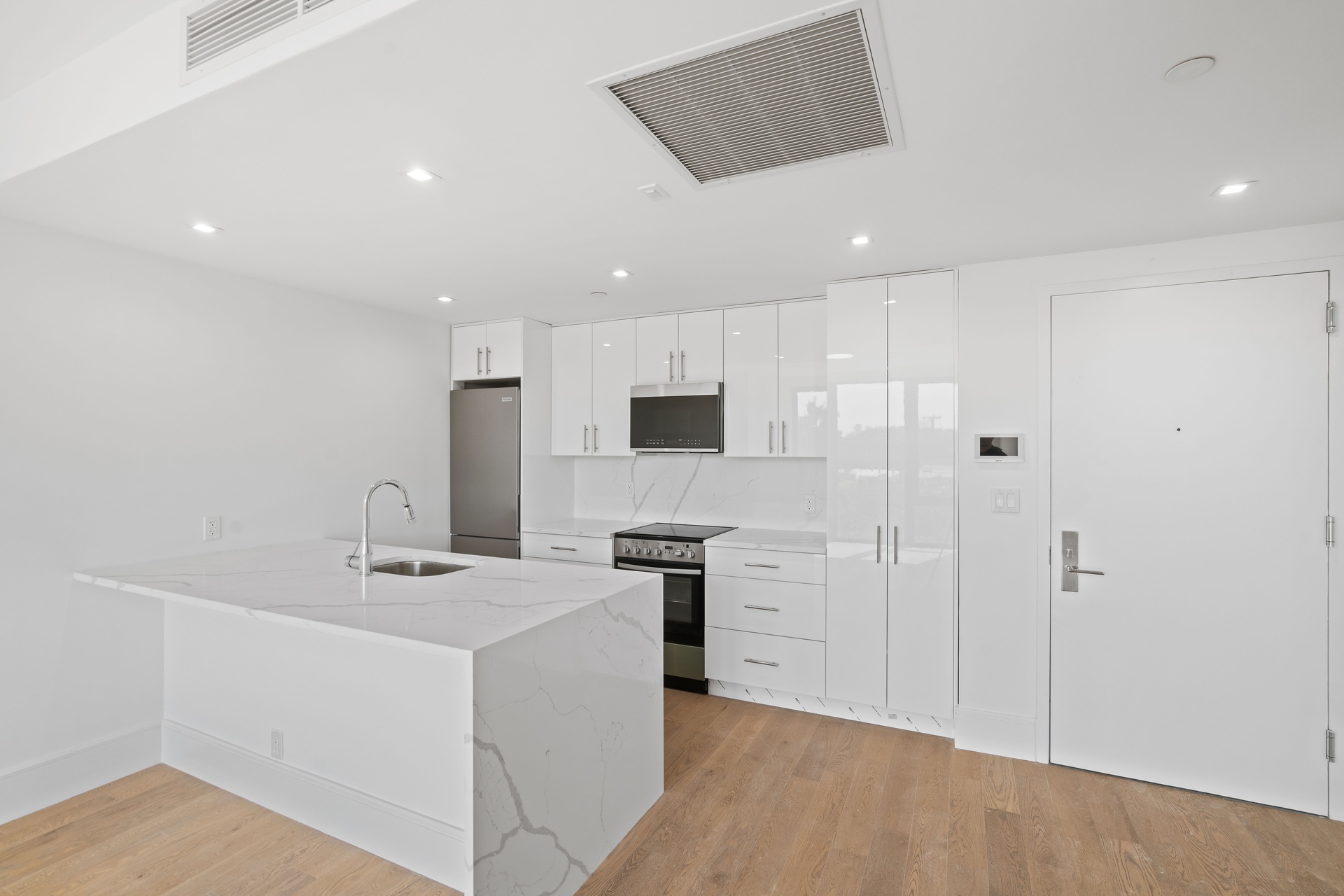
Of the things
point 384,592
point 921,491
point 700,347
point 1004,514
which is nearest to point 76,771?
point 384,592

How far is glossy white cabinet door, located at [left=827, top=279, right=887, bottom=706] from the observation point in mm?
3191

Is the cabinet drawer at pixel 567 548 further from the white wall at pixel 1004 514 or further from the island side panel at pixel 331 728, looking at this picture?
the white wall at pixel 1004 514

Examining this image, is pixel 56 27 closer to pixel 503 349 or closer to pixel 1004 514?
pixel 503 349

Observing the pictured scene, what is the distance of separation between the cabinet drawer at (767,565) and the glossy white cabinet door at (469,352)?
2.09m

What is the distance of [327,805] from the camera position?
2.31m

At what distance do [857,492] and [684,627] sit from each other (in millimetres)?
1319

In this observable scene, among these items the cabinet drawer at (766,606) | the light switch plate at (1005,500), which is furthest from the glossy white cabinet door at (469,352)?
the light switch plate at (1005,500)

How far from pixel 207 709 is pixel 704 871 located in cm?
228

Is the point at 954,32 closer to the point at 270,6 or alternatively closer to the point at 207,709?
the point at 270,6

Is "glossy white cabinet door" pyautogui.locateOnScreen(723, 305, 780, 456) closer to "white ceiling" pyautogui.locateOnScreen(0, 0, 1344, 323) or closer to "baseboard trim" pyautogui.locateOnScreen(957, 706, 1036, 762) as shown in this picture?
"white ceiling" pyautogui.locateOnScreen(0, 0, 1344, 323)

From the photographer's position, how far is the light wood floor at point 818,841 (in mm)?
2021

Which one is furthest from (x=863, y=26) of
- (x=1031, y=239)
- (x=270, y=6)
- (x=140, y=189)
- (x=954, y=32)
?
(x=140, y=189)

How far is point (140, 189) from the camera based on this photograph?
211 centimetres

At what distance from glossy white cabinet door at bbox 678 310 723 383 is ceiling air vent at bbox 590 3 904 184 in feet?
6.58
